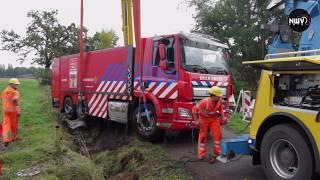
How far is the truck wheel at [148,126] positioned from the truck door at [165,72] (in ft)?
1.67

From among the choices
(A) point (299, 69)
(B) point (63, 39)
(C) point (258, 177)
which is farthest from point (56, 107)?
(B) point (63, 39)

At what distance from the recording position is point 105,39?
4691 centimetres

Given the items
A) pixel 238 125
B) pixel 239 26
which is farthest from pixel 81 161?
pixel 239 26

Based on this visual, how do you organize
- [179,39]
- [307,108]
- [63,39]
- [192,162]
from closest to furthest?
1. [307,108]
2. [192,162]
3. [179,39]
4. [63,39]

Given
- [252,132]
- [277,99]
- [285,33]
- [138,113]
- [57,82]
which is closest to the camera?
[277,99]

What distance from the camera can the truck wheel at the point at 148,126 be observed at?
8492 millimetres

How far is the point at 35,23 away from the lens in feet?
140

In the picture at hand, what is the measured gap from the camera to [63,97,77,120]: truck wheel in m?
12.8

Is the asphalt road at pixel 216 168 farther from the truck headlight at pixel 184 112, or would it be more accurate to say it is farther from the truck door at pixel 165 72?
→ the truck door at pixel 165 72

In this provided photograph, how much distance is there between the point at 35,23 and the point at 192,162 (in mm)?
39542

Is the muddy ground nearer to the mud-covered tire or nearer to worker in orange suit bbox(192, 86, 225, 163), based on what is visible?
worker in orange suit bbox(192, 86, 225, 163)

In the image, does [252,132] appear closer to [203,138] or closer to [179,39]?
[203,138]

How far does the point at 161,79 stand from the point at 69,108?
19.6 ft

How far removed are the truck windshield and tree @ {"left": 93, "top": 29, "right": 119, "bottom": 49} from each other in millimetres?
33796
